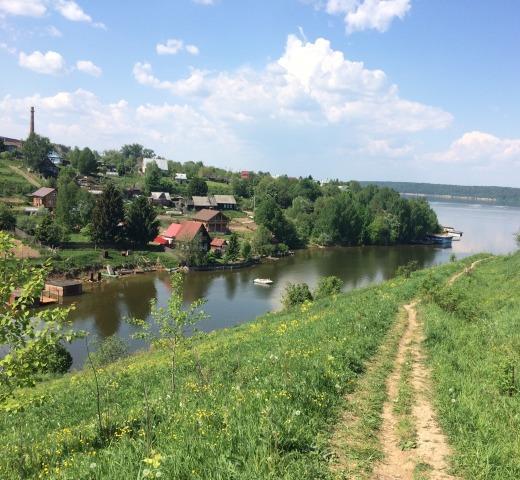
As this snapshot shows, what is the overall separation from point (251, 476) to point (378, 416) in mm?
3296

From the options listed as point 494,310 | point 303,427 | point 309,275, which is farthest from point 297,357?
point 309,275

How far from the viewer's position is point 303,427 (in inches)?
256

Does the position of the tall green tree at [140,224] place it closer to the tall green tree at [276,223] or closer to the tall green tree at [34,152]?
the tall green tree at [276,223]

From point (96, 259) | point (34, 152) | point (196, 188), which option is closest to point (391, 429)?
point (96, 259)

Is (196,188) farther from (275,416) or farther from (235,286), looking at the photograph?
(275,416)

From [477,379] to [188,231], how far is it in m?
64.0

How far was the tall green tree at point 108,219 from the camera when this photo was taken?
212 ft

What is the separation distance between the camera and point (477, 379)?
926 centimetres

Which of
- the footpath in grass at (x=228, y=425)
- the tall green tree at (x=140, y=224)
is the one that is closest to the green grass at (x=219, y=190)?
the tall green tree at (x=140, y=224)

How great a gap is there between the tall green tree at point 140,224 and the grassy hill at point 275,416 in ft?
183

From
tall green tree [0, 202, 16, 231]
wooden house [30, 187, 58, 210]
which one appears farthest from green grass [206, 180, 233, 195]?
tall green tree [0, 202, 16, 231]

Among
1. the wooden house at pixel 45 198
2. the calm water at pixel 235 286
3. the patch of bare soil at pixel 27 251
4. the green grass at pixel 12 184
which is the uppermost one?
the green grass at pixel 12 184

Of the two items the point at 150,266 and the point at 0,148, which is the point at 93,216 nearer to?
the point at 150,266

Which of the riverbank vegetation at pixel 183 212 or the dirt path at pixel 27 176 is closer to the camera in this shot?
the riverbank vegetation at pixel 183 212
